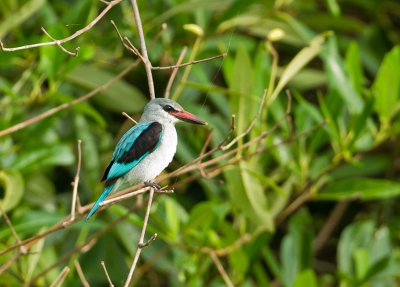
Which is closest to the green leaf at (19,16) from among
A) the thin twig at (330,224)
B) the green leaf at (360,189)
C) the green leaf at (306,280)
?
the green leaf at (360,189)

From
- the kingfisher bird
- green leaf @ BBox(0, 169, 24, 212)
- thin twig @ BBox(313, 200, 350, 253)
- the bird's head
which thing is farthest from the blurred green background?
the bird's head

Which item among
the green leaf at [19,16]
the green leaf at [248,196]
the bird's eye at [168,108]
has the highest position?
the bird's eye at [168,108]

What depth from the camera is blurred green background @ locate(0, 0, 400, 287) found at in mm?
A: 3262

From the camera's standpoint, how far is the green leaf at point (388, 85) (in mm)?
3527

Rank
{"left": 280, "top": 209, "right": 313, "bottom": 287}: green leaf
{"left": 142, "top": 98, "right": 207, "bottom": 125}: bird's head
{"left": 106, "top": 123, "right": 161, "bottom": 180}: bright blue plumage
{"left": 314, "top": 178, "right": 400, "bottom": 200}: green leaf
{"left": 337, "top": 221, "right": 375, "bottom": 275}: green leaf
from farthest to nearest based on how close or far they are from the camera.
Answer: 1. {"left": 337, "top": 221, "right": 375, "bottom": 275}: green leaf
2. {"left": 280, "top": 209, "right": 313, "bottom": 287}: green leaf
3. {"left": 314, "top": 178, "right": 400, "bottom": 200}: green leaf
4. {"left": 106, "top": 123, "right": 161, "bottom": 180}: bright blue plumage
5. {"left": 142, "top": 98, "right": 207, "bottom": 125}: bird's head

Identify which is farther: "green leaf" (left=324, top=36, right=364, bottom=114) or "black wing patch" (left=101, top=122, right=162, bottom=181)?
"green leaf" (left=324, top=36, right=364, bottom=114)

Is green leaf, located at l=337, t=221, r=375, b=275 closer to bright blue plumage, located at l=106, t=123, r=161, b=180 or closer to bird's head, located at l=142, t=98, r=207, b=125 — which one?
bright blue plumage, located at l=106, t=123, r=161, b=180

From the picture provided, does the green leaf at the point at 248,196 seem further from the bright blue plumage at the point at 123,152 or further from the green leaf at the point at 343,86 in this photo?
the bright blue plumage at the point at 123,152

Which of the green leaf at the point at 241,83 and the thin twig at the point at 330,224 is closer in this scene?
the green leaf at the point at 241,83

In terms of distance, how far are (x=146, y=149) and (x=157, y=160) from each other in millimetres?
54

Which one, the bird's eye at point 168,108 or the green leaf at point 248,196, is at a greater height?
the bird's eye at point 168,108

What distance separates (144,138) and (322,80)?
247cm

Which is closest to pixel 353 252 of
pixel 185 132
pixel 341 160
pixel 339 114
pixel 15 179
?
pixel 341 160

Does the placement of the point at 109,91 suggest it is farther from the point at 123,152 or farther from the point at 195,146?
the point at 123,152
